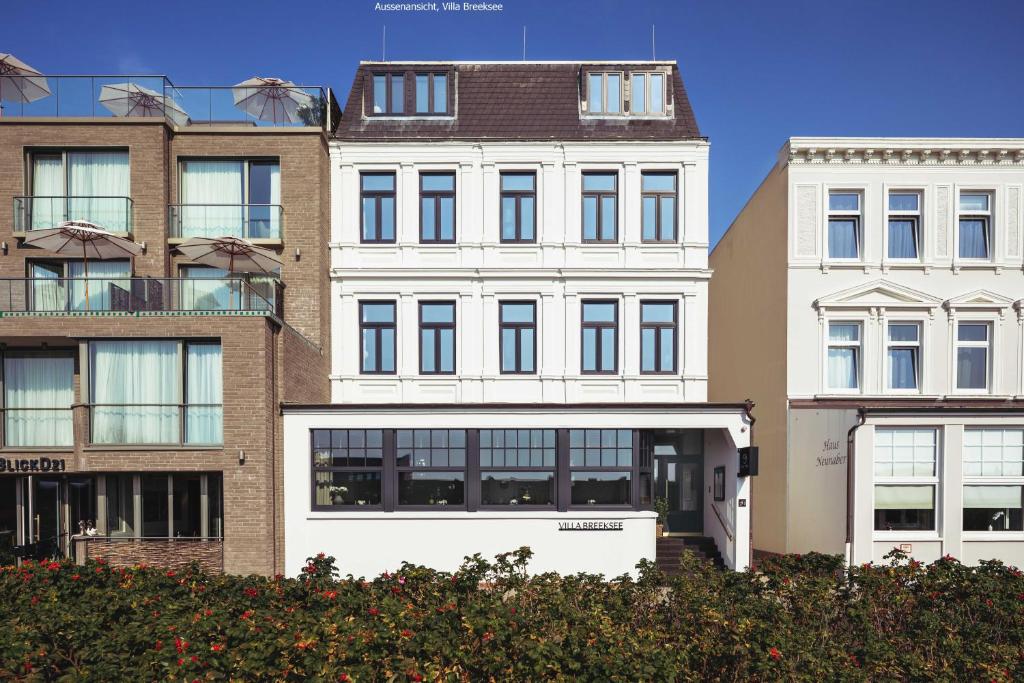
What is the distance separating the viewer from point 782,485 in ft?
60.1

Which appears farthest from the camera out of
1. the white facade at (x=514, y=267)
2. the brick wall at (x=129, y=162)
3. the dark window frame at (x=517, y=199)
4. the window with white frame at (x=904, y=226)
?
the window with white frame at (x=904, y=226)

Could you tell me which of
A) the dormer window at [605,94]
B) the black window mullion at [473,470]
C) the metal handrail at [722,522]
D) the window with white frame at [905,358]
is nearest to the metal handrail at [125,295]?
the black window mullion at [473,470]

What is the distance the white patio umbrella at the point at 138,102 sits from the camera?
17.5m

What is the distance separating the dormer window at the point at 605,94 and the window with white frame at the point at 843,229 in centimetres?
645

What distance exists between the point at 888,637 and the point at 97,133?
19.6m

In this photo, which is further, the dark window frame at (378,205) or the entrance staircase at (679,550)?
the dark window frame at (378,205)

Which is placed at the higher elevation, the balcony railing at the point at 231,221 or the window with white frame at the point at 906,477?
the balcony railing at the point at 231,221

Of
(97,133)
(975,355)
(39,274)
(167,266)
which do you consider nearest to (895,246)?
(975,355)

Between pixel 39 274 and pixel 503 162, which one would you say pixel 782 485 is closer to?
pixel 503 162

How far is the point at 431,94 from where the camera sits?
744 inches

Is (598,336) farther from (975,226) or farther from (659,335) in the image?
(975,226)

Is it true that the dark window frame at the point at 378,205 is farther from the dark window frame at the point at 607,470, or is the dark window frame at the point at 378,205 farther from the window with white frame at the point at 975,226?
the window with white frame at the point at 975,226

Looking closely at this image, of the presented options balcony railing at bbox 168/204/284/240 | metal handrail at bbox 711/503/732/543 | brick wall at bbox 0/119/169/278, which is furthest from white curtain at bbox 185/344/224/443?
metal handrail at bbox 711/503/732/543

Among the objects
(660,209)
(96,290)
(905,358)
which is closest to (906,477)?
(905,358)
